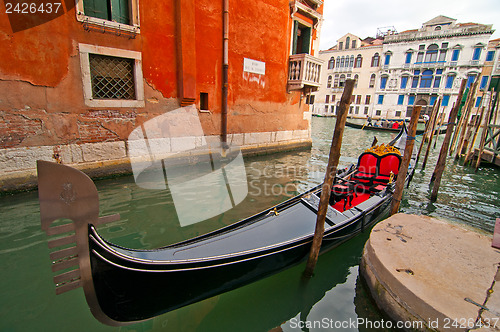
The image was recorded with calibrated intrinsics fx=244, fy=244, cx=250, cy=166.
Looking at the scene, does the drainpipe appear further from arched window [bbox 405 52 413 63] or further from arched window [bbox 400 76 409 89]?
arched window [bbox 405 52 413 63]

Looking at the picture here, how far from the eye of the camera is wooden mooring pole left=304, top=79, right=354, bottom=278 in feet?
6.97

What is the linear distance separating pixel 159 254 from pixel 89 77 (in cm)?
397

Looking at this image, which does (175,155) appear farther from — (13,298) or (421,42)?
(421,42)

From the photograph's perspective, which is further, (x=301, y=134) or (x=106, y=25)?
(x=301, y=134)

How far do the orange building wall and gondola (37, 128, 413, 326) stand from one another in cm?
331

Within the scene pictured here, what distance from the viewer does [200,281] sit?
1.81 metres

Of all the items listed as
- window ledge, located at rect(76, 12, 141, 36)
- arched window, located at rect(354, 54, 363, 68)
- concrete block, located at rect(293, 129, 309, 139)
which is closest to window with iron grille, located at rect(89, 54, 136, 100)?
window ledge, located at rect(76, 12, 141, 36)

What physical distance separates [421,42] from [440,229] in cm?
2924

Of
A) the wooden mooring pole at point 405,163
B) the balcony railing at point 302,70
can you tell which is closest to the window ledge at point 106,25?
the balcony railing at point 302,70

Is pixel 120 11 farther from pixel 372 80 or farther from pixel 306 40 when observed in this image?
pixel 372 80

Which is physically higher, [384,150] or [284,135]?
[384,150]

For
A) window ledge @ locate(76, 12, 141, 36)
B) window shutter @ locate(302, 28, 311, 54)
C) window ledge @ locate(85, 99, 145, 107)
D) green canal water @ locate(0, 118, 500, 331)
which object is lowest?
green canal water @ locate(0, 118, 500, 331)

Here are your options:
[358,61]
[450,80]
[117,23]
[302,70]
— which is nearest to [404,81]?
[450,80]

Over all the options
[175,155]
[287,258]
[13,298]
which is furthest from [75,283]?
[175,155]
